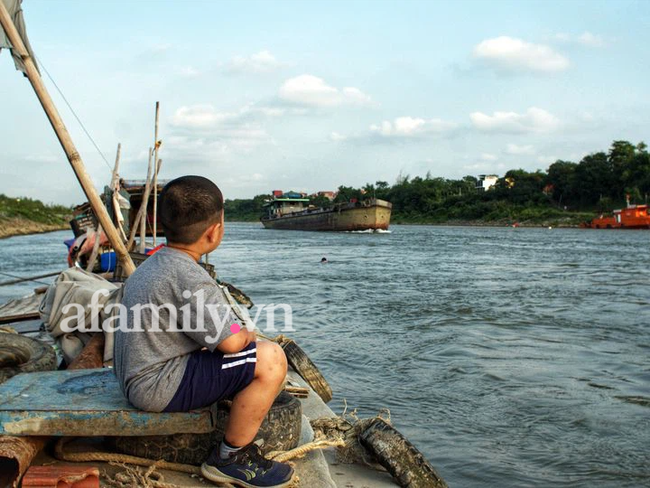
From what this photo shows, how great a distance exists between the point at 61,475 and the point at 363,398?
13.9 ft

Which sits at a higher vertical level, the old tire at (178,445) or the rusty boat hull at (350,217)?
the rusty boat hull at (350,217)

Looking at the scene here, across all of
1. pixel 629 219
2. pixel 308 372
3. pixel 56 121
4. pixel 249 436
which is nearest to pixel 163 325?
pixel 249 436

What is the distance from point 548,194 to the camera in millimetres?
72625

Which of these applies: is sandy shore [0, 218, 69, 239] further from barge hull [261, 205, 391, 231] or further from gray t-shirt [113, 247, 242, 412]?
gray t-shirt [113, 247, 242, 412]

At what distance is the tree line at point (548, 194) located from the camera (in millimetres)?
62547

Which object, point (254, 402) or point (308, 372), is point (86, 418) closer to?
point (254, 402)

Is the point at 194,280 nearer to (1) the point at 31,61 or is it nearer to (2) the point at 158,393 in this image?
(2) the point at 158,393

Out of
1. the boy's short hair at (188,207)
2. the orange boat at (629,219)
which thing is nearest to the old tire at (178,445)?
the boy's short hair at (188,207)

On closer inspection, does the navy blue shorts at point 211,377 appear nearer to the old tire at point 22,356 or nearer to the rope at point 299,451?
the rope at point 299,451

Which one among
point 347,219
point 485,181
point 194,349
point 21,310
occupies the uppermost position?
point 485,181

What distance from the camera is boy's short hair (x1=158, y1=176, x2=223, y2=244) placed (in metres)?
2.62

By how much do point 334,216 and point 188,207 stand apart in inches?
2034

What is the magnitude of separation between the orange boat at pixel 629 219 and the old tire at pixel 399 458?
178 feet

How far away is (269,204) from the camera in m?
69.2
